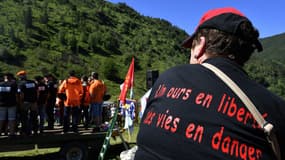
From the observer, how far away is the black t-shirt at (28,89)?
10.3 meters

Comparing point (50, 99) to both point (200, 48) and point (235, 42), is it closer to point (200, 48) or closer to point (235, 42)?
point (200, 48)

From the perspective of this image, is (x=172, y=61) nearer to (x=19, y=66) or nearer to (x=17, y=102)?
(x=19, y=66)

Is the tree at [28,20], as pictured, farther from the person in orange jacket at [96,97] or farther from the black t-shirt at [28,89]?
the black t-shirt at [28,89]

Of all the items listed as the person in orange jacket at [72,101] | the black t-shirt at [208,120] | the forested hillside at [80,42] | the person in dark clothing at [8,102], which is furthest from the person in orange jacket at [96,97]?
the forested hillside at [80,42]

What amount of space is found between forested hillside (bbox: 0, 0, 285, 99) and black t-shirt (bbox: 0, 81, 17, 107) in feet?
101

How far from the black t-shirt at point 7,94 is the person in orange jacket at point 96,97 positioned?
7.94 ft

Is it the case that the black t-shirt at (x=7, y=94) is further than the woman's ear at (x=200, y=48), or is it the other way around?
the black t-shirt at (x=7, y=94)

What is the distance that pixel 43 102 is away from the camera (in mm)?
11141

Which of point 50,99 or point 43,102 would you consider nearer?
point 43,102

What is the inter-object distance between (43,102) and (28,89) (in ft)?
2.80

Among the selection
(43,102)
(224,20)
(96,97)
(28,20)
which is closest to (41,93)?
(43,102)

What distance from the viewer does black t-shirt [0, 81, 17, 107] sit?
32.9 feet

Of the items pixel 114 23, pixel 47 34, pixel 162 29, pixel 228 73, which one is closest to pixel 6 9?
pixel 47 34

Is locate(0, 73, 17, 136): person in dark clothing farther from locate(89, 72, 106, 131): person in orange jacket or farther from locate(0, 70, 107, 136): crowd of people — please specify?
locate(89, 72, 106, 131): person in orange jacket
